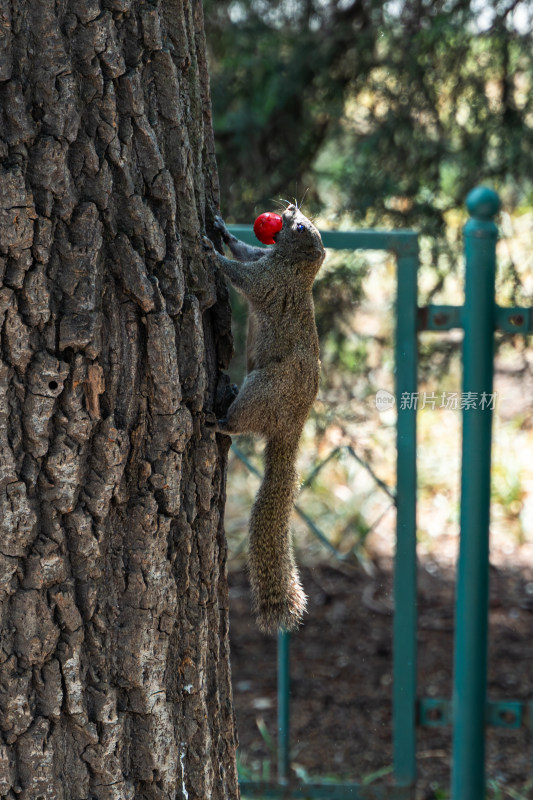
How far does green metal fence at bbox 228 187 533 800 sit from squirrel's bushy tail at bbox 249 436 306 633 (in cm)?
42

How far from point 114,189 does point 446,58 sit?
96.3 inches

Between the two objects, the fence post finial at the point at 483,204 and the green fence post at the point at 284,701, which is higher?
the fence post finial at the point at 483,204

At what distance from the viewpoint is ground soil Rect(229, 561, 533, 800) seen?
10.0 ft

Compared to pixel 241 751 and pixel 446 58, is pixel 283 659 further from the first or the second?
pixel 446 58

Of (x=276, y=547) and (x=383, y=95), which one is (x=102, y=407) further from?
(x=383, y=95)

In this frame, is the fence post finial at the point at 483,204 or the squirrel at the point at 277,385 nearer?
the squirrel at the point at 277,385

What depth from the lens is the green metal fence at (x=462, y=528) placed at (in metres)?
2.25

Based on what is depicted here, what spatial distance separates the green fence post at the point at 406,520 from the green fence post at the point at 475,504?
129mm

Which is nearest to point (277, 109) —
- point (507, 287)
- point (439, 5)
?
point (439, 5)

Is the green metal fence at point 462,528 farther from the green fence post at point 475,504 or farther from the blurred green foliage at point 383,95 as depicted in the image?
the blurred green foliage at point 383,95

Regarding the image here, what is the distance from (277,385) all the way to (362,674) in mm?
1961

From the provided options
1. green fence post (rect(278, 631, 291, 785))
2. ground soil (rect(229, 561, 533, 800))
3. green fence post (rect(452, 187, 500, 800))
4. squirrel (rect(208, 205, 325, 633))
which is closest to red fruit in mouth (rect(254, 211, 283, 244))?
squirrel (rect(208, 205, 325, 633))

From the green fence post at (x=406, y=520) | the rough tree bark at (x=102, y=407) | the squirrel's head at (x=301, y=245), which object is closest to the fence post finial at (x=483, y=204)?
the green fence post at (x=406, y=520)

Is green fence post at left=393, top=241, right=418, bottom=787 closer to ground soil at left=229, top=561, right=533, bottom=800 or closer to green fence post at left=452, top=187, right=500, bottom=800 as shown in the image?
green fence post at left=452, top=187, right=500, bottom=800
